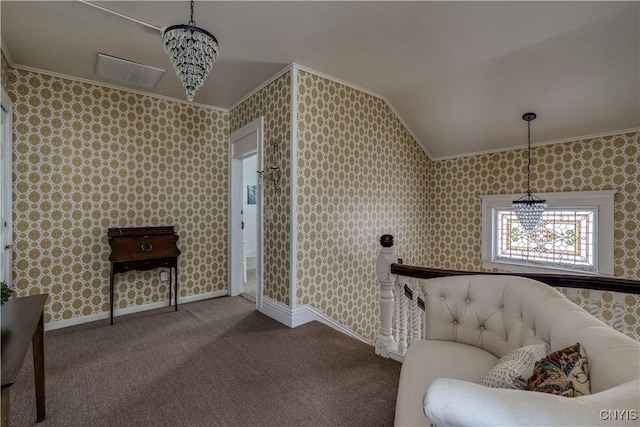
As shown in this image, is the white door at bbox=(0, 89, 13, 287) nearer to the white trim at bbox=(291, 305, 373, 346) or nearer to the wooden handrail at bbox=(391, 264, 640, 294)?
the white trim at bbox=(291, 305, 373, 346)

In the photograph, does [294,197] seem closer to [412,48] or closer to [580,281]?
[412,48]

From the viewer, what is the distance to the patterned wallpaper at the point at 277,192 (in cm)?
309

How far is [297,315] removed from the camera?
119 inches

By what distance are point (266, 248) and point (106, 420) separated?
6.58 ft


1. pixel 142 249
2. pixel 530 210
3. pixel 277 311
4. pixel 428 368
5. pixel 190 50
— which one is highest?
pixel 190 50

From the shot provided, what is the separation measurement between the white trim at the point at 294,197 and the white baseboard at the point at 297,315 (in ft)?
0.34

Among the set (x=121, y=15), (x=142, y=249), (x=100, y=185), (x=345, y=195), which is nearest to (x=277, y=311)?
(x=345, y=195)

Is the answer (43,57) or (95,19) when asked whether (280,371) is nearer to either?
(95,19)

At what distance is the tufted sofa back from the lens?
80 centimetres

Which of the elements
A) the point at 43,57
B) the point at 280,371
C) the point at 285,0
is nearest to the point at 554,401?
the point at 280,371

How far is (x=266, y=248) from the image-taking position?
3455 mm

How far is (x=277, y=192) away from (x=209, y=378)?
183 cm

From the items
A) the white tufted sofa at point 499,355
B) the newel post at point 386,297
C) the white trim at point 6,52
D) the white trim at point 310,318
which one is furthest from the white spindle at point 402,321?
the white trim at point 6,52

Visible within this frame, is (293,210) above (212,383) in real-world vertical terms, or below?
above
